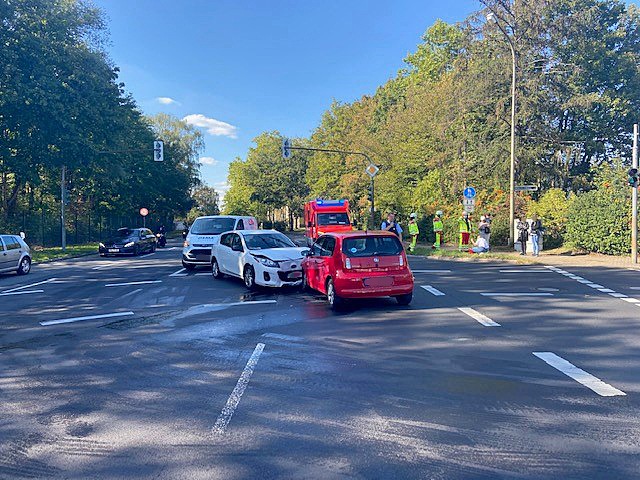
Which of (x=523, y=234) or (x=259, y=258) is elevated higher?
(x=523, y=234)

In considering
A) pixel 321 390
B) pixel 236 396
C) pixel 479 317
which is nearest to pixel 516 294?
pixel 479 317

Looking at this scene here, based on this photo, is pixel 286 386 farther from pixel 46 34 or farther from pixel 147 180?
pixel 147 180

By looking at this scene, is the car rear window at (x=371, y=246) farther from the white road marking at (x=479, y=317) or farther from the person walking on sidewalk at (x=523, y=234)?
the person walking on sidewalk at (x=523, y=234)

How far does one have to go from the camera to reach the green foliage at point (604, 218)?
2233 cm

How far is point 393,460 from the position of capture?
4.17 m

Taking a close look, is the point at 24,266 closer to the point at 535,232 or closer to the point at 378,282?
the point at 378,282

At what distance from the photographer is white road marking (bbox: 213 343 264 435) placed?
4887mm

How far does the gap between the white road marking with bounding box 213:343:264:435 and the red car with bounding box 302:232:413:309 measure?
3429 millimetres

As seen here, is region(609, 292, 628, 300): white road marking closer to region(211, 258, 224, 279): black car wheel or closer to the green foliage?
region(211, 258, 224, 279): black car wheel

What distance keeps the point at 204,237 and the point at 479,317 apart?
11.4 meters

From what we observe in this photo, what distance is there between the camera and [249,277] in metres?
14.2

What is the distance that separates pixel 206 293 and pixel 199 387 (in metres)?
7.73

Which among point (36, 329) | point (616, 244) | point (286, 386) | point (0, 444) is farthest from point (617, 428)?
point (616, 244)

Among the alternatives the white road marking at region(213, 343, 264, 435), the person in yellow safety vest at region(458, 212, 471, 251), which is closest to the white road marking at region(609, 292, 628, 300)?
the white road marking at region(213, 343, 264, 435)
